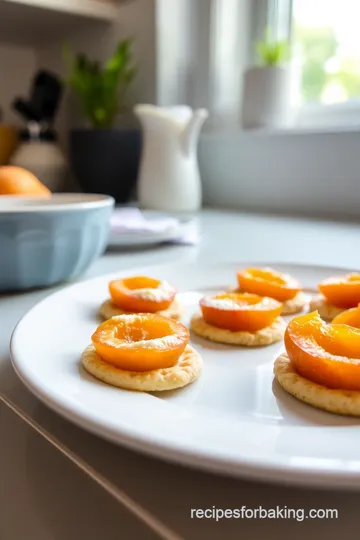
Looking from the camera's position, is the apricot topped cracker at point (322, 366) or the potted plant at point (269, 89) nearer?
the apricot topped cracker at point (322, 366)

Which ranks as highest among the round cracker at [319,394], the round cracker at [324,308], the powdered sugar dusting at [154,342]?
Answer: the powdered sugar dusting at [154,342]

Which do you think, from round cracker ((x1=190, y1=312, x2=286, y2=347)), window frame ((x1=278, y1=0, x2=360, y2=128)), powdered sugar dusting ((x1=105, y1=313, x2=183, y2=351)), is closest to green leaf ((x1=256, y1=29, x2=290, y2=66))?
window frame ((x1=278, y1=0, x2=360, y2=128))

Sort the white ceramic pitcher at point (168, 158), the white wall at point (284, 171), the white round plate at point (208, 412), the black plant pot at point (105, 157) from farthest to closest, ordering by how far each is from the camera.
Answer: the black plant pot at point (105, 157) → the white ceramic pitcher at point (168, 158) → the white wall at point (284, 171) → the white round plate at point (208, 412)

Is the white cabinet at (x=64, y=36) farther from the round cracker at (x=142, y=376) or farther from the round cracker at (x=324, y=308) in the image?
the round cracker at (x=142, y=376)

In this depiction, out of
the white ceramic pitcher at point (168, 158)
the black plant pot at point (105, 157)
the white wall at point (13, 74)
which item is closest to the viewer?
the white ceramic pitcher at point (168, 158)

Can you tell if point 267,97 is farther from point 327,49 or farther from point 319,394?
point 319,394

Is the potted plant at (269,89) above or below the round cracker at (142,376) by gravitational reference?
above

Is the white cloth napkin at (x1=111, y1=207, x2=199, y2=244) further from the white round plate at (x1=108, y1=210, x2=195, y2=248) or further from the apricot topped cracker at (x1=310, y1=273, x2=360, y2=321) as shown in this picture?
the apricot topped cracker at (x1=310, y1=273, x2=360, y2=321)

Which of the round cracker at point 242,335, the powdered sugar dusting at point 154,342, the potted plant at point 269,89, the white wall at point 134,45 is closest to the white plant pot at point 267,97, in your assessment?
the potted plant at point 269,89
